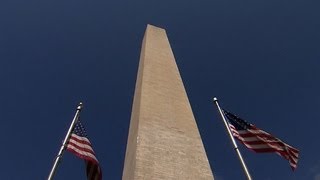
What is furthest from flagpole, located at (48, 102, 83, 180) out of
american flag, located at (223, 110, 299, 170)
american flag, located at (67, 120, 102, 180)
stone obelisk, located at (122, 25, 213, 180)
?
american flag, located at (223, 110, 299, 170)

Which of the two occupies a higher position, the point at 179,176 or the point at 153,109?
the point at 153,109

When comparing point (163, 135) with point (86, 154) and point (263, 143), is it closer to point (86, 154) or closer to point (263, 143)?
point (86, 154)

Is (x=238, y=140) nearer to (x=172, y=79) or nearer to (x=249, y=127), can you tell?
(x=249, y=127)

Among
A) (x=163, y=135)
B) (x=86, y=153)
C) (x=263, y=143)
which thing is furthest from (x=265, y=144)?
(x=86, y=153)

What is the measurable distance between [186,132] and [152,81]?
2.98 m

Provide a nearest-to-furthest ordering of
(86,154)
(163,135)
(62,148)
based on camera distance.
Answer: (62,148)
(86,154)
(163,135)

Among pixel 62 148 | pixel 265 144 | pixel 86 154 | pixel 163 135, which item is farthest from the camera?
pixel 265 144

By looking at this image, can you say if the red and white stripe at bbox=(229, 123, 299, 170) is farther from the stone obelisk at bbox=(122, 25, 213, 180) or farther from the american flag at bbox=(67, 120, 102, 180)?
the american flag at bbox=(67, 120, 102, 180)

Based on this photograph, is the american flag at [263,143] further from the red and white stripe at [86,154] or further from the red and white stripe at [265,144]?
the red and white stripe at [86,154]

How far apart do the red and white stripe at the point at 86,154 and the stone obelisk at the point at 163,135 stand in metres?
0.82

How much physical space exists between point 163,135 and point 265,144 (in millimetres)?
3065

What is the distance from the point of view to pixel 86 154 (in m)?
12.2

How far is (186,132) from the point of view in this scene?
Result: 44.5ft

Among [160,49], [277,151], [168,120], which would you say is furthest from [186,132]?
[160,49]
